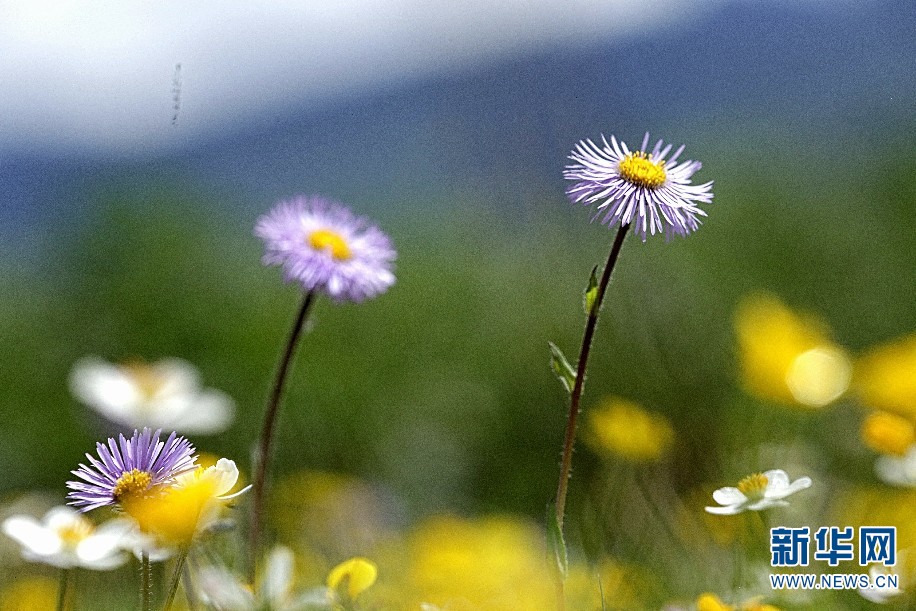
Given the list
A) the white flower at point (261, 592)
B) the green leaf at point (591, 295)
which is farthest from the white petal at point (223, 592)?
the green leaf at point (591, 295)

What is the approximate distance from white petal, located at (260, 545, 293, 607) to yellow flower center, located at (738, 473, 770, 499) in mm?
362

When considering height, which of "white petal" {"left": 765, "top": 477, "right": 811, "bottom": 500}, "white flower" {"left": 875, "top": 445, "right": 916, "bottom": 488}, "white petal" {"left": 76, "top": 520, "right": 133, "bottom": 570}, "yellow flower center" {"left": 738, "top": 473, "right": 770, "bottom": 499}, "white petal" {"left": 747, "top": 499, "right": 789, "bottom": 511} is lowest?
"white petal" {"left": 76, "top": 520, "right": 133, "bottom": 570}

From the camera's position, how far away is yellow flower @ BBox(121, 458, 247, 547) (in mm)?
571

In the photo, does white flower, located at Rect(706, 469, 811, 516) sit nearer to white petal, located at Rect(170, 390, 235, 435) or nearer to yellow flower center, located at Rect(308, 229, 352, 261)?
yellow flower center, located at Rect(308, 229, 352, 261)

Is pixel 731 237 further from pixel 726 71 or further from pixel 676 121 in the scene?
pixel 726 71

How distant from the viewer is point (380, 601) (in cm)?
94

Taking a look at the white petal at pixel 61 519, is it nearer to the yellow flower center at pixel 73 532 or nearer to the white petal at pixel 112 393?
the yellow flower center at pixel 73 532

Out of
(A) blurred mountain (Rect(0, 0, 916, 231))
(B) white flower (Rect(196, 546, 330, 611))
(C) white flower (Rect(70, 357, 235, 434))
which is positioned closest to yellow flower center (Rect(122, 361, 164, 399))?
(C) white flower (Rect(70, 357, 235, 434))

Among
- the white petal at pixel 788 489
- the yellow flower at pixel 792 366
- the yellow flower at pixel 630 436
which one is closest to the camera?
the white petal at pixel 788 489

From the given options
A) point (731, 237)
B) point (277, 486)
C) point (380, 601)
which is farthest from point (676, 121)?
point (380, 601)

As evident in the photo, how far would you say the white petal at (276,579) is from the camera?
2.23 feet

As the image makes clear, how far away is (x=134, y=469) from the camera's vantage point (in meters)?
0.62

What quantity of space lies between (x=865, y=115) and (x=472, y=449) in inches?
81.5

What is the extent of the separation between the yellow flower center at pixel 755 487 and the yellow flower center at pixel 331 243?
45 cm
